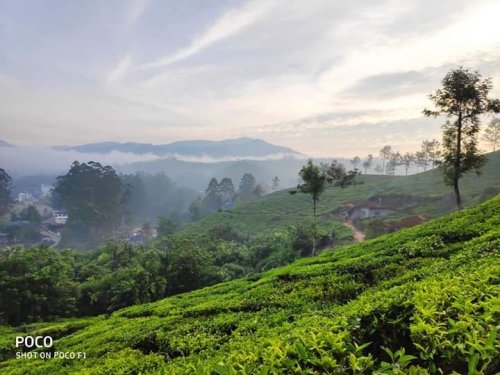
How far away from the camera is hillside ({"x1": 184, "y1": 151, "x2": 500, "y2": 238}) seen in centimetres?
7394

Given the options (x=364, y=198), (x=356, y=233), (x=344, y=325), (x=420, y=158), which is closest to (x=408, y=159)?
(x=420, y=158)

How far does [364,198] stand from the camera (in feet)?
298

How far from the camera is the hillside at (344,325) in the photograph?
12.9 feet

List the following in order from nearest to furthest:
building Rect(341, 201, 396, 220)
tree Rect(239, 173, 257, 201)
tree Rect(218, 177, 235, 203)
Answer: building Rect(341, 201, 396, 220), tree Rect(218, 177, 235, 203), tree Rect(239, 173, 257, 201)

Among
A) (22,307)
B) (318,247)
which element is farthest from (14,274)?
(318,247)

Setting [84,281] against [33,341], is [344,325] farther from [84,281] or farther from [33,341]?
[84,281]

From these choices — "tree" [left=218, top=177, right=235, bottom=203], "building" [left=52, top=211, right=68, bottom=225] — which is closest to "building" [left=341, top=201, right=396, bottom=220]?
"tree" [left=218, top=177, right=235, bottom=203]

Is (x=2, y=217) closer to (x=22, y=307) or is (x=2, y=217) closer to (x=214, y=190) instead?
(x=214, y=190)

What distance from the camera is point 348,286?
37.5ft

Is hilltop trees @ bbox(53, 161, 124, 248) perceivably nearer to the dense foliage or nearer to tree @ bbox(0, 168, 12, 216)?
tree @ bbox(0, 168, 12, 216)

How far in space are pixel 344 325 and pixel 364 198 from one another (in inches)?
3545

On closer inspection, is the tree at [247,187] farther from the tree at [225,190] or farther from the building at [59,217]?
the building at [59,217]

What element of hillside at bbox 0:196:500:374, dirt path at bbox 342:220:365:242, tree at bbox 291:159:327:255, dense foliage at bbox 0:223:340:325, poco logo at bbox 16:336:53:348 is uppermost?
tree at bbox 291:159:327:255

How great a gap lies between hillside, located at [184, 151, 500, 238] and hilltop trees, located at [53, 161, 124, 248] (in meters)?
53.1
